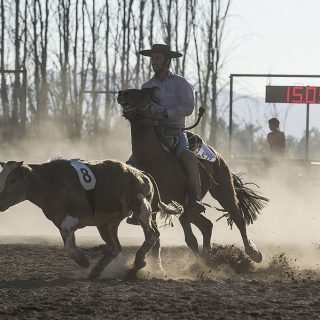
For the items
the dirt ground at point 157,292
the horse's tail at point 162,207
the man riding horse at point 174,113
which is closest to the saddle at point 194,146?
the man riding horse at point 174,113

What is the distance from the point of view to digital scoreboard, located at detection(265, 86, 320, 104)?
23.0 meters

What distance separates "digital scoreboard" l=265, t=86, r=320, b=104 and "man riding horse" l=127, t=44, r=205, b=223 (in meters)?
12.1

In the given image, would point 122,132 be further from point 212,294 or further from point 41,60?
point 212,294

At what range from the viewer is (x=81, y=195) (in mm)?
9258

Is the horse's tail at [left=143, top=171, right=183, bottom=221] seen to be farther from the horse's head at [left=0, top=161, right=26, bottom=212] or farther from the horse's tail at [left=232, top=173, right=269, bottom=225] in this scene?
the horse's tail at [left=232, top=173, right=269, bottom=225]

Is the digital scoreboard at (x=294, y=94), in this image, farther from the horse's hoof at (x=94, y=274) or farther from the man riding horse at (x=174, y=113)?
the horse's hoof at (x=94, y=274)

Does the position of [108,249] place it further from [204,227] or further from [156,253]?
[204,227]

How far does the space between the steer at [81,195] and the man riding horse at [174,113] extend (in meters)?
1.14

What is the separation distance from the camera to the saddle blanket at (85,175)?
9.30 meters

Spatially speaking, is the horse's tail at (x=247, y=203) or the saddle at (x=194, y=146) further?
the horse's tail at (x=247, y=203)

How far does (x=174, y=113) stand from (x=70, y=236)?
7.37 feet

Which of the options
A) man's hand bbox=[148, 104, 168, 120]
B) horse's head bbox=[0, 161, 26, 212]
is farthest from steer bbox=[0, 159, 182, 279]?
man's hand bbox=[148, 104, 168, 120]

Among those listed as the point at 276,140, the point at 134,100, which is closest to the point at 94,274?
the point at 134,100

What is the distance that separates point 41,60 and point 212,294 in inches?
758
